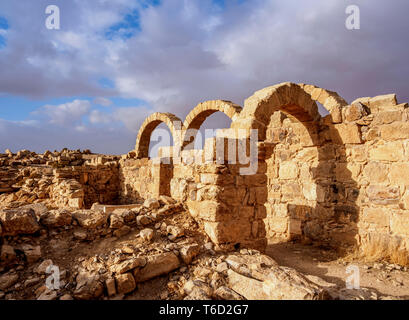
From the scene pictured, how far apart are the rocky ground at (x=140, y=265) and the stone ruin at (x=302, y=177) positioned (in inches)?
11.3

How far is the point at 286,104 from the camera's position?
470cm

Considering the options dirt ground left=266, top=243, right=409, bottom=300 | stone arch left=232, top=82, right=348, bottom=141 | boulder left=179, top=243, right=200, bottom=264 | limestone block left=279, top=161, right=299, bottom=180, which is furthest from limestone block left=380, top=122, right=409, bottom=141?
boulder left=179, top=243, right=200, bottom=264

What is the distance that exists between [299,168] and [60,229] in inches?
189

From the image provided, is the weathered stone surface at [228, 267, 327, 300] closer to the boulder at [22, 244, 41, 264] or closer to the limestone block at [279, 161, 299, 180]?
the boulder at [22, 244, 41, 264]

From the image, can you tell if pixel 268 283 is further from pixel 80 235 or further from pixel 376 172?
pixel 376 172

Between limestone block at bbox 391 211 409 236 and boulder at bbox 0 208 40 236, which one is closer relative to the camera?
boulder at bbox 0 208 40 236

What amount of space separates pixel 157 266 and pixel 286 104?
3.50 m

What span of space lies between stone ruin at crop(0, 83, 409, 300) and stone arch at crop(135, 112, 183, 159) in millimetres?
4147

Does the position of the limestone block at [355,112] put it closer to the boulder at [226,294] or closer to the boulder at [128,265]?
the boulder at [226,294]

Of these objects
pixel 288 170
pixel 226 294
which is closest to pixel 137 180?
pixel 288 170

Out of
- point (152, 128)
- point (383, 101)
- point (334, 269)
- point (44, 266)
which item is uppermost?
point (152, 128)

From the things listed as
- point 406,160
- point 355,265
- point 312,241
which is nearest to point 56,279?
point 355,265

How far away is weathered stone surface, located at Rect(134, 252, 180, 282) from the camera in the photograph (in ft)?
8.77
